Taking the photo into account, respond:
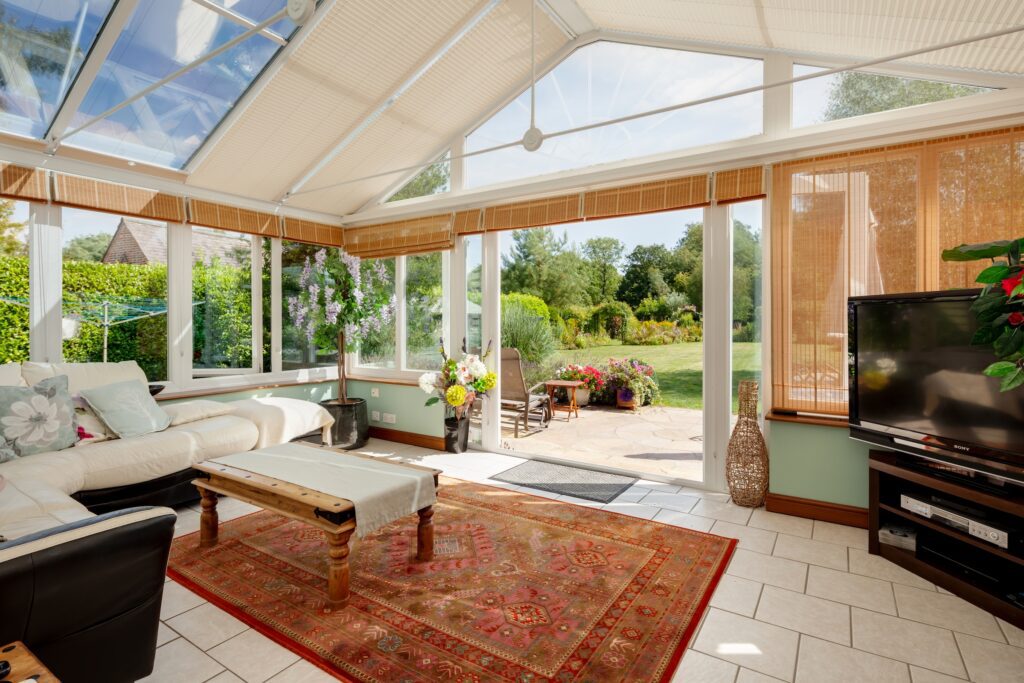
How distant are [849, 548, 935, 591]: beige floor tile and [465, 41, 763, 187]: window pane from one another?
9.44 ft

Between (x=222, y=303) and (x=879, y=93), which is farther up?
(x=879, y=93)

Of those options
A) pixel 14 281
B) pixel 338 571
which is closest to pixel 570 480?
pixel 338 571

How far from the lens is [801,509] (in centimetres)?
345

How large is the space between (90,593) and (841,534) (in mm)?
3744

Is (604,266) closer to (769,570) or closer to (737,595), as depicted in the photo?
(769,570)

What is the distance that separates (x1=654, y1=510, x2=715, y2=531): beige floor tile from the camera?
331 centimetres

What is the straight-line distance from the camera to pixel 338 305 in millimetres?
5270

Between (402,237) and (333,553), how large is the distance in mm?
3821

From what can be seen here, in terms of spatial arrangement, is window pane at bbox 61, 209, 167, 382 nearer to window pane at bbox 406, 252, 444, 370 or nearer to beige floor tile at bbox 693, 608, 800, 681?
window pane at bbox 406, 252, 444, 370

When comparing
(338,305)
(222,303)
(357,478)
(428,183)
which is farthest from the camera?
(428,183)

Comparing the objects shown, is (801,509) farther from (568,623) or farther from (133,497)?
(133,497)

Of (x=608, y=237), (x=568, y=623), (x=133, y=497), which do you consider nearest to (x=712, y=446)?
(x=568, y=623)

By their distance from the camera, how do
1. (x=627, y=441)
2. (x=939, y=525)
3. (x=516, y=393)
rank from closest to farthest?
(x=939, y=525)
(x=627, y=441)
(x=516, y=393)

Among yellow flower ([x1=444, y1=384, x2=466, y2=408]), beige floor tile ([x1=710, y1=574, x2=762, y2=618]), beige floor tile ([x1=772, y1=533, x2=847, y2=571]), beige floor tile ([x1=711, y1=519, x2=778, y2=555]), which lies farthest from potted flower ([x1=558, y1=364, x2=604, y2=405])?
beige floor tile ([x1=710, y1=574, x2=762, y2=618])
